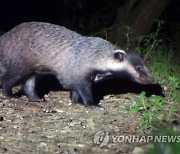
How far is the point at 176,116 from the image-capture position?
15.9 ft

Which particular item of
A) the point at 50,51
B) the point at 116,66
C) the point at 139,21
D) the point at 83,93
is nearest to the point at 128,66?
the point at 116,66

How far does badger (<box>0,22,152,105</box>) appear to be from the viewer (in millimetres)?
5363

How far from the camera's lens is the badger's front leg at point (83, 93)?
5344mm

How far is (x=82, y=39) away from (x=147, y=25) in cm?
314

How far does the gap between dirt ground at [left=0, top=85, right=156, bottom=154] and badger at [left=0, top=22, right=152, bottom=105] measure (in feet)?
0.91

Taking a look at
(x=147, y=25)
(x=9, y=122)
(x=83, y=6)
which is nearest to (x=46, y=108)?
(x=9, y=122)

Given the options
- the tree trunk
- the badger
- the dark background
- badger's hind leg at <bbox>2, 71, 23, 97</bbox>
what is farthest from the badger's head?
the dark background

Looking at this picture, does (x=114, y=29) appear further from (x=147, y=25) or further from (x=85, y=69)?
(x=85, y=69)

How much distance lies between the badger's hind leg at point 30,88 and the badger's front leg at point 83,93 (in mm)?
565

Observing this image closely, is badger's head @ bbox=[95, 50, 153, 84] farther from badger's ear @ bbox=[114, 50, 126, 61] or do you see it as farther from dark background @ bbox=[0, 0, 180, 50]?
dark background @ bbox=[0, 0, 180, 50]

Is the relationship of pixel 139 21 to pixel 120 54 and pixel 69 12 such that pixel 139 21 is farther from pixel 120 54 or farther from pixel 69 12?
pixel 69 12

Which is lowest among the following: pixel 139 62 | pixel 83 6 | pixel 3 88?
pixel 3 88

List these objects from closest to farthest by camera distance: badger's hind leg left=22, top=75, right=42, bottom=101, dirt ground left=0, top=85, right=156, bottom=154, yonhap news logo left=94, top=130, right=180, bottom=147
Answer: dirt ground left=0, top=85, right=156, bottom=154, yonhap news logo left=94, top=130, right=180, bottom=147, badger's hind leg left=22, top=75, right=42, bottom=101

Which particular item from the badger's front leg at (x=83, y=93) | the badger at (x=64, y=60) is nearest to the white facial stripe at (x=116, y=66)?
the badger at (x=64, y=60)
